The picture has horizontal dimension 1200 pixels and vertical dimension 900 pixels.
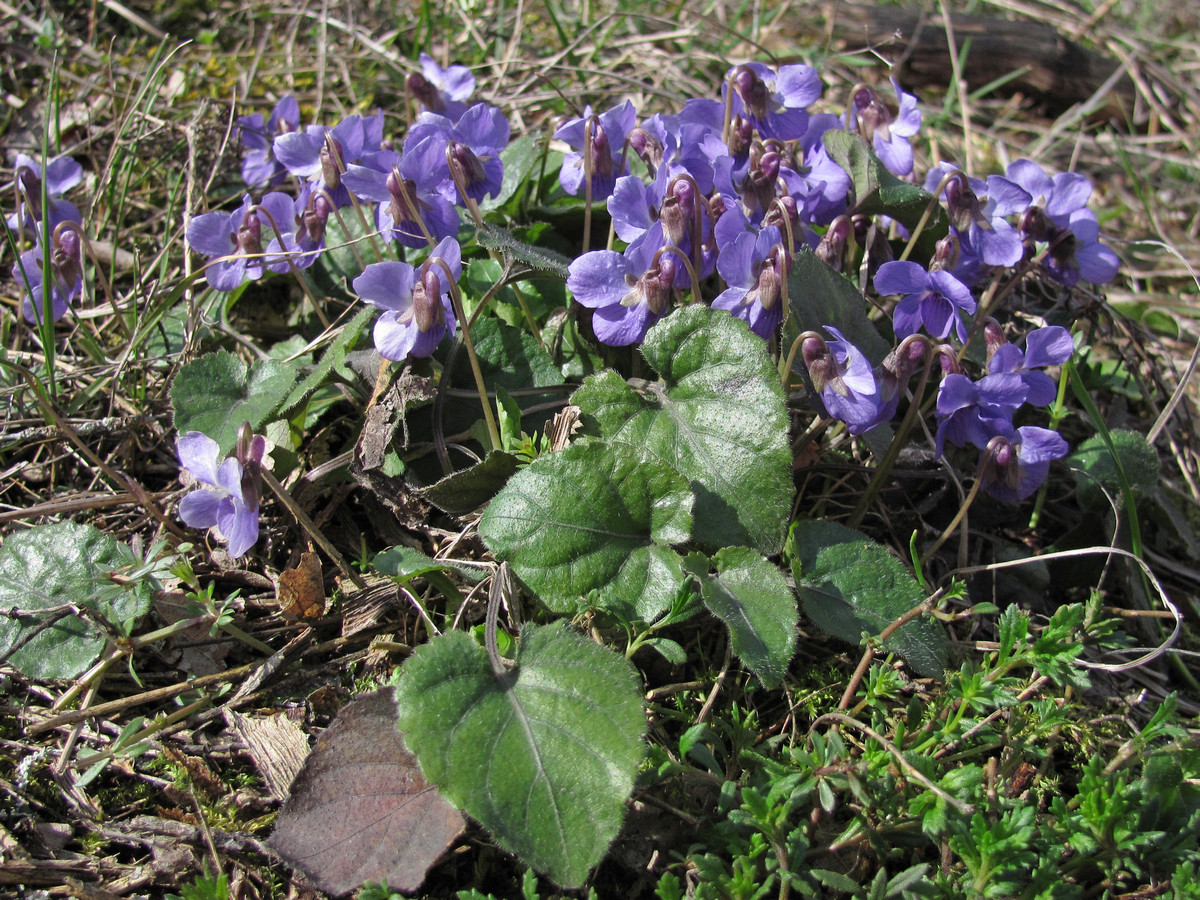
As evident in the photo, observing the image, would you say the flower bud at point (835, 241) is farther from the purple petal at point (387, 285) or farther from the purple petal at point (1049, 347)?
the purple petal at point (387, 285)

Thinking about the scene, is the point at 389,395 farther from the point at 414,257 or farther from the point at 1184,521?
the point at 1184,521

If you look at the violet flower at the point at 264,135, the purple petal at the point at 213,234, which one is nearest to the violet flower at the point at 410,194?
the purple petal at the point at 213,234

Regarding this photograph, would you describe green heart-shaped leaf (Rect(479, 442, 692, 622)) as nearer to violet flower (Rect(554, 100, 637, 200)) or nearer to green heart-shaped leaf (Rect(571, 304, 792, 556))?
green heart-shaped leaf (Rect(571, 304, 792, 556))

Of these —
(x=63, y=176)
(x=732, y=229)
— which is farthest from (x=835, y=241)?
(x=63, y=176)

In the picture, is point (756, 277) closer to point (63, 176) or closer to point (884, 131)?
point (884, 131)

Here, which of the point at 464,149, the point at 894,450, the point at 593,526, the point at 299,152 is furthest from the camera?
the point at 299,152
